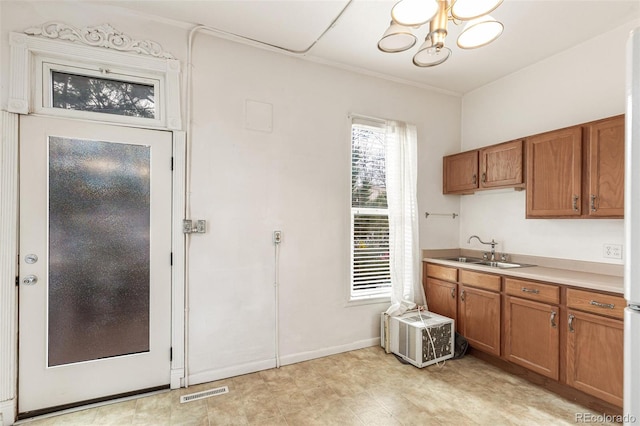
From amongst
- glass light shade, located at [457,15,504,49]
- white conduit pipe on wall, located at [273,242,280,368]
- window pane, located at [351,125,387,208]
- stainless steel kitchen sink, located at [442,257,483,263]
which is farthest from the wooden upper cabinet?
white conduit pipe on wall, located at [273,242,280,368]

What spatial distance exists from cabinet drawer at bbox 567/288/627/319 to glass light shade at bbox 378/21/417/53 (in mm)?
2212

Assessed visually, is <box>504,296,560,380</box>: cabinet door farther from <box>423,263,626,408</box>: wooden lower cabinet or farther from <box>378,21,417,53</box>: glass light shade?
<box>378,21,417,53</box>: glass light shade

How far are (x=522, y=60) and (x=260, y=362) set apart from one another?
4040 millimetres

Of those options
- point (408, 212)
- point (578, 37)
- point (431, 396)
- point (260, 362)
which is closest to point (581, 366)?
point (431, 396)

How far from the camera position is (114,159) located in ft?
8.20

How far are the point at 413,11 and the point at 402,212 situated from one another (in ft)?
7.42

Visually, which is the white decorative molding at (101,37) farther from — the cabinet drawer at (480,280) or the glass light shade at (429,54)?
the cabinet drawer at (480,280)

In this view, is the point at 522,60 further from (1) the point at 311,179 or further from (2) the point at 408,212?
(1) the point at 311,179

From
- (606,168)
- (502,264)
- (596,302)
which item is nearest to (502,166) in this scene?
(606,168)

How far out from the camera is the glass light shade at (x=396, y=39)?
1.82 m

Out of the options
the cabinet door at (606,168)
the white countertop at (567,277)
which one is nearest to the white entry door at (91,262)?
the white countertop at (567,277)

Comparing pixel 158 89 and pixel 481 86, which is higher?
pixel 481 86

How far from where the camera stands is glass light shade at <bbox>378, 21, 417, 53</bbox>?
1.82 m

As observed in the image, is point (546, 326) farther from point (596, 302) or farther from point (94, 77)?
point (94, 77)
